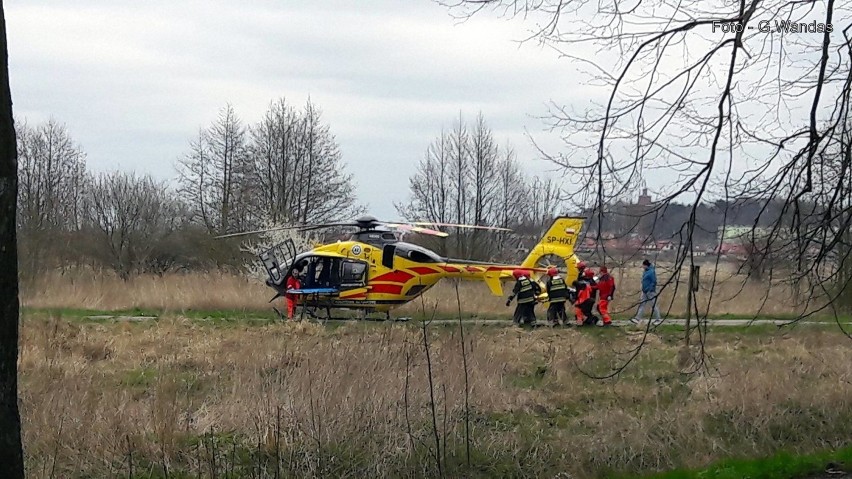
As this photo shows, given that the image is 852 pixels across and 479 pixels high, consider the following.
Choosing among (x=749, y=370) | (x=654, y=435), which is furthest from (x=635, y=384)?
(x=654, y=435)

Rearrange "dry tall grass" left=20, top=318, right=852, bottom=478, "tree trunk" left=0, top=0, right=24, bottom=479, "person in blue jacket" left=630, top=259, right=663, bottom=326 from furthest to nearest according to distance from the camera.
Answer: "dry tall grass" left=20, top=318, right=852, bottom=478 < "person in blue jacket" left=630, top=259, right=663, bottom=326 < "tree trunk" left=0, top=0, right=24, bottom=479

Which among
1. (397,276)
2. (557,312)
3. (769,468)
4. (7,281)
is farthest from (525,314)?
(7,281)

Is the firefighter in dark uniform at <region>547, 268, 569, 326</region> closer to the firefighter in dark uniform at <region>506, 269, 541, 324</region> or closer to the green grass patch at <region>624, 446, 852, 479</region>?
the firefighter in dark uniform at <region>506, 269, 541, 324</region>

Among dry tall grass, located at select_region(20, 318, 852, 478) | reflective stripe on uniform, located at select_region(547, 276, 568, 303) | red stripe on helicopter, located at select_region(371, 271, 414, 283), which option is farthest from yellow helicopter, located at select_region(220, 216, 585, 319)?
dry tall grass, located at select_region(20, 318, 852, 478)

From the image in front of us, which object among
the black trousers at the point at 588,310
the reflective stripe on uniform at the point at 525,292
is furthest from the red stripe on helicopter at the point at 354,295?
the black trousers at the point at 588,310

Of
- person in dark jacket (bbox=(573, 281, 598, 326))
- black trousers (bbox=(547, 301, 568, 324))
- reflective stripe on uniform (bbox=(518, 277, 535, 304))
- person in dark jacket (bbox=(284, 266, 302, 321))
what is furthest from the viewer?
person in dark jacket (bbox=(284, 266, 302, 321))

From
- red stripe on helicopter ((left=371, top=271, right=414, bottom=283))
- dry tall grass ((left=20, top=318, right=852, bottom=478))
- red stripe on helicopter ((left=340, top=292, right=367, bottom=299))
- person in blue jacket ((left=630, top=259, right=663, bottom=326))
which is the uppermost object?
person in blue jacket ((left=630, top=259, right=663, bottom=326))

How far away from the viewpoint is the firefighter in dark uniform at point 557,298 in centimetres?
2222

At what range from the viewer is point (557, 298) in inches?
875

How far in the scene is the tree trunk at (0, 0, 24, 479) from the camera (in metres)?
4.73

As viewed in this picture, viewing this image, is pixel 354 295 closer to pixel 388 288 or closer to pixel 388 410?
pixel 388 288

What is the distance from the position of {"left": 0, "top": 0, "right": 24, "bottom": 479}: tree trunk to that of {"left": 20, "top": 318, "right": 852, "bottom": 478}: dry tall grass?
322 centimetres

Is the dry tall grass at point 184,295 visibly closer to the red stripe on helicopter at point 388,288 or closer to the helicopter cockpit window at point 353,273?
the red stripe on helicopter at point 388,288

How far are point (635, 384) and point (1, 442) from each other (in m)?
10.9
